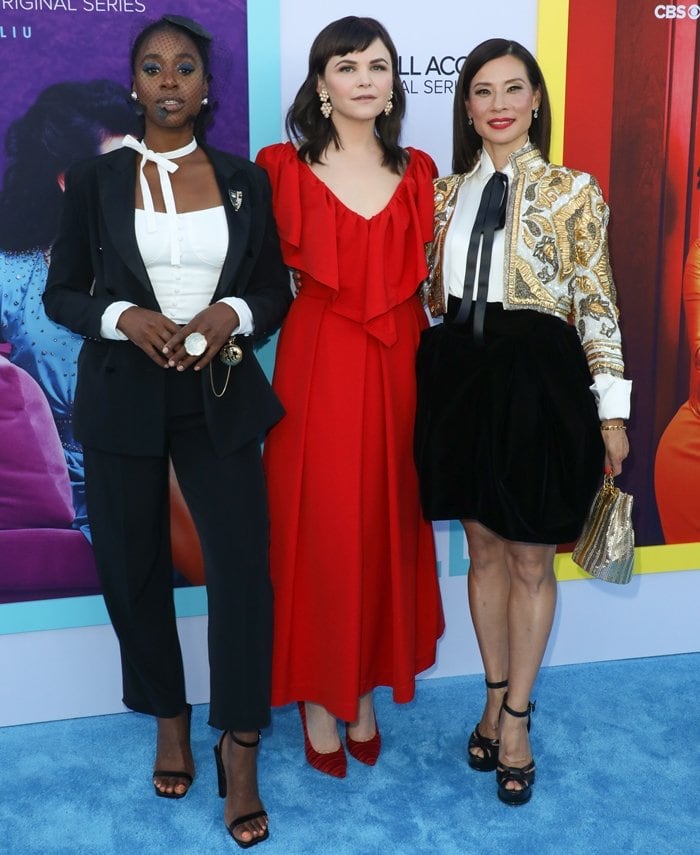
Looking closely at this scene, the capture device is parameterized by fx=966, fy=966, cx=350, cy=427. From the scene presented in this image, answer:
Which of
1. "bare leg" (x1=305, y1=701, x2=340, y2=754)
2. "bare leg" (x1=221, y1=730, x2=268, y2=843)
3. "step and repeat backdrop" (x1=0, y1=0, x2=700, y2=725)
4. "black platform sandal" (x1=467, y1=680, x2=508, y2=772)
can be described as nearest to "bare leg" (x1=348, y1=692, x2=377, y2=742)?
"bare leg" (x1=305, y1=701, x2=340, y2=754)

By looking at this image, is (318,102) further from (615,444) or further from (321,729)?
(321,729)

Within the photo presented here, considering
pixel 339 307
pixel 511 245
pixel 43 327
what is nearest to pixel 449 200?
pixel 511 245

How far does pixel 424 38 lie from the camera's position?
9.08 ft

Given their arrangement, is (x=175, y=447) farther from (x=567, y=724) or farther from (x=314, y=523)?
(x=567, y=724)

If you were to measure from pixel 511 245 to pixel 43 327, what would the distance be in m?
1.30

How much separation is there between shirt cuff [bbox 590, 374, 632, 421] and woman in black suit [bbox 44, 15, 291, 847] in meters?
0.76

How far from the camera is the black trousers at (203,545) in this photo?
7.20ft

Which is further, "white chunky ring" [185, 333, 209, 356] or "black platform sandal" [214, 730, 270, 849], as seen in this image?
"black platform sandal" [214, 730, 270, 849]

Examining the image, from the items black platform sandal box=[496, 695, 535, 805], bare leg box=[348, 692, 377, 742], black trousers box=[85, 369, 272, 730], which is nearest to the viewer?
black trousers box=[85, 369, 272, 730]

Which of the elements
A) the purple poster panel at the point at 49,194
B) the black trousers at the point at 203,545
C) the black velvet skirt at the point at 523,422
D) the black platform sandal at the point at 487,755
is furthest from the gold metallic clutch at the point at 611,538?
the purple poster panel at the point at 49,194

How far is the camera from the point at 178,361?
80.3 inches

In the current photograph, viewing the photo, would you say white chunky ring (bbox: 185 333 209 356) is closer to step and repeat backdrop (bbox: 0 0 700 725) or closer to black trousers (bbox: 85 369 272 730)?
black trousers (bbox: 85 369 272 730)

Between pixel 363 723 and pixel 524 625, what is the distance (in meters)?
0.56

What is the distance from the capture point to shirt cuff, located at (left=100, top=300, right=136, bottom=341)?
6.71 ft
